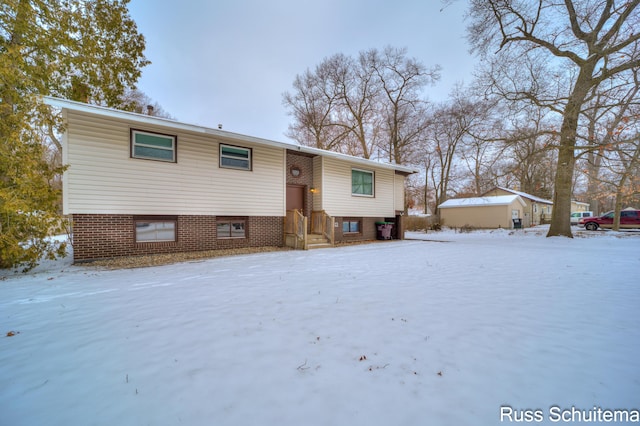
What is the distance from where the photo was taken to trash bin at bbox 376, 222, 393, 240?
13855mm

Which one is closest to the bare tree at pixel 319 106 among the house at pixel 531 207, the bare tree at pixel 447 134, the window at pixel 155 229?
the bare tree at pixel 447 134

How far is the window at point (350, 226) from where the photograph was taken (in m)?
12.7

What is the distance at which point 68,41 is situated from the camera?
303 inches

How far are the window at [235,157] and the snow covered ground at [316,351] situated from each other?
214 inches

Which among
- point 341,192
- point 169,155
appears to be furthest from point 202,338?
point 341,192

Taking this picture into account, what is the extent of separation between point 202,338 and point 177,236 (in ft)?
21.8

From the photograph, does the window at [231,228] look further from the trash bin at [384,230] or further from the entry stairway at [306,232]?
the trash bin at [384,230]

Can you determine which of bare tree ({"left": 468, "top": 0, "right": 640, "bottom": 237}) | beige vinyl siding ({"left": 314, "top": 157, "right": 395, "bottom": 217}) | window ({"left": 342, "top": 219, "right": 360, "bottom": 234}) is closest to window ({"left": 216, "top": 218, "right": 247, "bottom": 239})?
beige vinyl siding ({"left": 314, "top": 157, "right": 395, "bottom": 217})

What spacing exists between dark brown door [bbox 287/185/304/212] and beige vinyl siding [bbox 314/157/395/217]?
3.13 feet

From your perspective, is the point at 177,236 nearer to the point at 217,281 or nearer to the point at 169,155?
the point at 169,155

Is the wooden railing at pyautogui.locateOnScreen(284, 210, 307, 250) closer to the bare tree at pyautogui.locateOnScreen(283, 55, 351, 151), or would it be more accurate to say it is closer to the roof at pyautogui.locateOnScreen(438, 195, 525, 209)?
the bare tree at pyautogui.locateOnScreen(283, 55, 351, 151)

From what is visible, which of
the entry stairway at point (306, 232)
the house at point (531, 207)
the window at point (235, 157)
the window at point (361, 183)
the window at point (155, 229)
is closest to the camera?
the window at point (155, 229)

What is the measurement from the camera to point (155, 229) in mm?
8227

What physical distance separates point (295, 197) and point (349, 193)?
2762 millimetres
